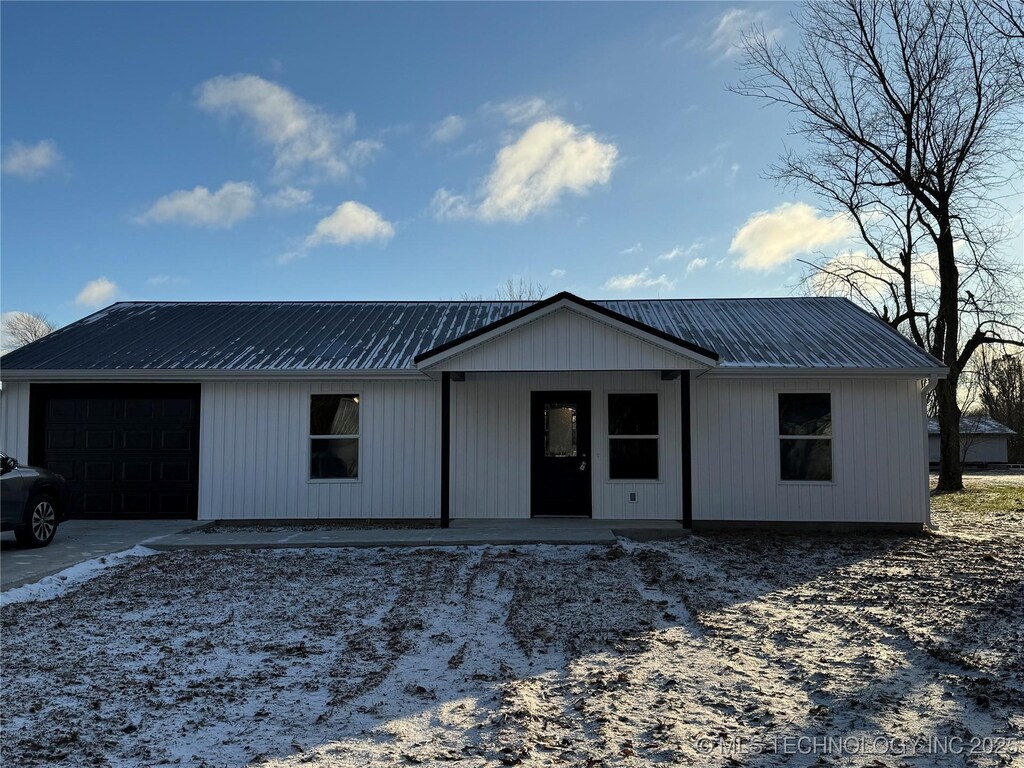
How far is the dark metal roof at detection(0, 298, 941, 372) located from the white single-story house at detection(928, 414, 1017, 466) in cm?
3837

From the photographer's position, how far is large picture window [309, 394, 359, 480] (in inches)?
462

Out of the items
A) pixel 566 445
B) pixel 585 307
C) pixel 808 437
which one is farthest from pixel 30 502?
pixel 808 437

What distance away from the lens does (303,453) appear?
460 inches

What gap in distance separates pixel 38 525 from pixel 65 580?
2.12m

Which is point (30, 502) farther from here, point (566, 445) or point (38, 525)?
point (566, 445)

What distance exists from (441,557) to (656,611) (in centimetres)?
325

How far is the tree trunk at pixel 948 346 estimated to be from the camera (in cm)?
1978

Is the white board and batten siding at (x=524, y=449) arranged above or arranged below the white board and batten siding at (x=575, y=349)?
below

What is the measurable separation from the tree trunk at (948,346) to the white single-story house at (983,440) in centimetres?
2846

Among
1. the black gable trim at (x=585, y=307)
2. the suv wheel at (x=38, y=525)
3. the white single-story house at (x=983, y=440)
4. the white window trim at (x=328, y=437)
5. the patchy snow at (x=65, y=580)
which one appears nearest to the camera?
the patchy snow at (x=65, y=580)

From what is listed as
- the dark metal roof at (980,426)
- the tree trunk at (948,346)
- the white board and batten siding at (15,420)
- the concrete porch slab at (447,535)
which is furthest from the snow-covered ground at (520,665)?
the dark metal roof at (980,426)

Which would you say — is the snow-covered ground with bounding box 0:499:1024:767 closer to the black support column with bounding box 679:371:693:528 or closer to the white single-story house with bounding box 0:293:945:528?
the black support column with bounding box 679:371:693:528

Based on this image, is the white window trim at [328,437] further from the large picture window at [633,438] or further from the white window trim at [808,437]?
the white window trim at [808,437]

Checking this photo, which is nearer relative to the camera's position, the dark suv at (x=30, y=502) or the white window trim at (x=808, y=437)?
the dark suv at (x=30, y=502)
